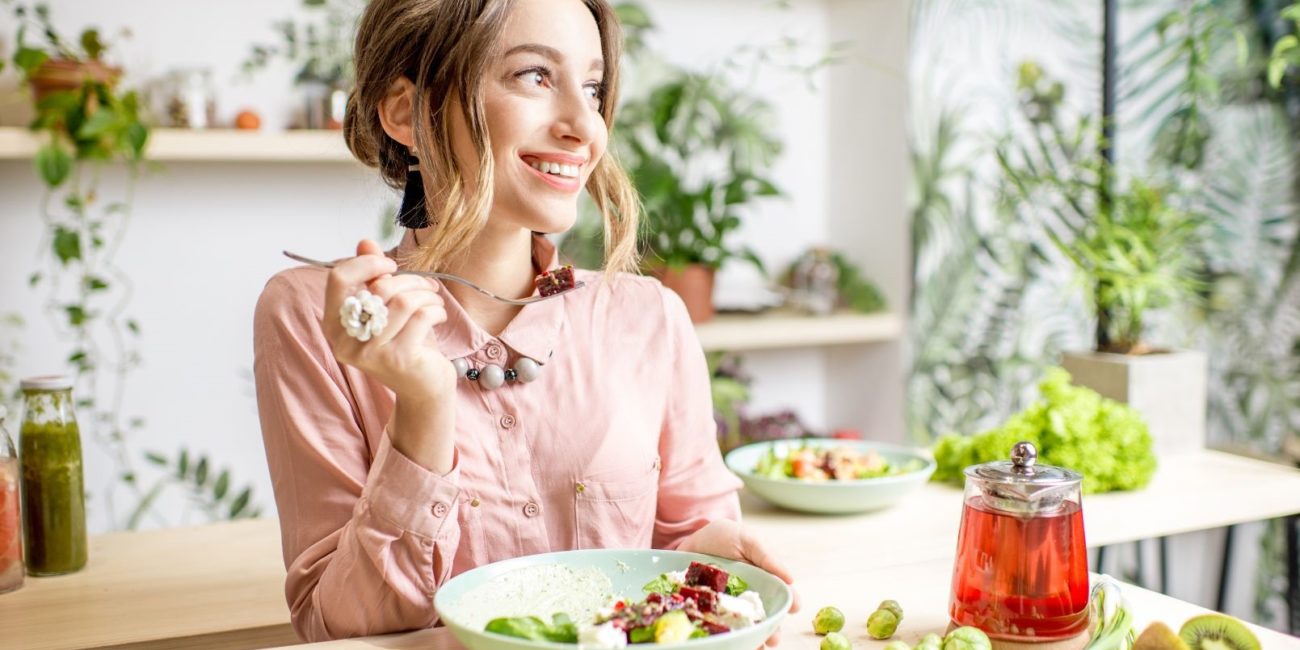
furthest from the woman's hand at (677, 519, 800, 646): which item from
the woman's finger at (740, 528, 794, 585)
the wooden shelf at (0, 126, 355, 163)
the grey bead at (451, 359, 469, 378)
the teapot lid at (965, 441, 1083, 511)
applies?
the wooden shelf at (0, 126, 355, 163)

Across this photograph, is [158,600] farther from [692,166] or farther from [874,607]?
[692,166]

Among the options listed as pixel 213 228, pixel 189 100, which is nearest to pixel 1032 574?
pixel 189 100

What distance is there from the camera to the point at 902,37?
342 cm

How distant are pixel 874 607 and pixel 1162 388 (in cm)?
125

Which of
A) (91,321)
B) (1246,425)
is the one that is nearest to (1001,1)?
(1246,425)

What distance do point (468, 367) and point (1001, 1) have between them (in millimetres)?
2448

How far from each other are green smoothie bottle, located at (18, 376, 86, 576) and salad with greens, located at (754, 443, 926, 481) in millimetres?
1023

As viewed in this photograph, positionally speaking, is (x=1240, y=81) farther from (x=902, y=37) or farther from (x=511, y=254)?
(x=511, y=254)

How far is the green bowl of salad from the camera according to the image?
179 cm

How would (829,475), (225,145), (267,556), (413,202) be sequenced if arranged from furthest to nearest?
(225,145), (829,475), (267,556), (413,202)

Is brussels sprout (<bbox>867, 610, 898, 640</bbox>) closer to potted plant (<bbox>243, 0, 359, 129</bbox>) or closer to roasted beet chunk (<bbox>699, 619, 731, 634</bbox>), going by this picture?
roasted beet chunk (<bbox>699, 619, 731, 634</bbox>)

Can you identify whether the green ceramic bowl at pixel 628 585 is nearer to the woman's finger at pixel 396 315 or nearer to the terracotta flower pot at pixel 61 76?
the woman's finger at pixel 396 315

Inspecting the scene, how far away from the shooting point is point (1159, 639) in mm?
946

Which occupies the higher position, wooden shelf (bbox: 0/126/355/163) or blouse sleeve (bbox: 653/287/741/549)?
wooden shelf (bbox: 0/126/355/163)
